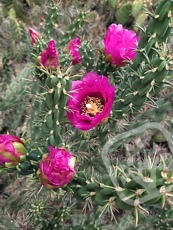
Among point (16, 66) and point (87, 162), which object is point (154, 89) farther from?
point (16, 66)

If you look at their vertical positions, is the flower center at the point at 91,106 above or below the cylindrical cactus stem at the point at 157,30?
below

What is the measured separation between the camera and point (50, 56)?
1843 mm

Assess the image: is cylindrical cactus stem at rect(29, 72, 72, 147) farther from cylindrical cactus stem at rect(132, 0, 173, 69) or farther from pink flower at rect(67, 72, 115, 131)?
cylindrical cactus stem at rect(132, 0, 173, 69)

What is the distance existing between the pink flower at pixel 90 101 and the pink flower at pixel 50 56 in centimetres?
15

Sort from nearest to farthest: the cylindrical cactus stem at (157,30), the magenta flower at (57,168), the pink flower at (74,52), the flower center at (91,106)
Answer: the magenta flower at (57,168)
the cylindrical cactus stem at (157,30)
the flower center at (91,106)
the pink flower at (74,52)

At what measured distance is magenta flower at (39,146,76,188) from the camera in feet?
4.83

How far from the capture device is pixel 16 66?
3.14 m

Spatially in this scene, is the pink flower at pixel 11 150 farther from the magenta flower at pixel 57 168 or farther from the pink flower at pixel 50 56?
the pink flower at pixel 50 56

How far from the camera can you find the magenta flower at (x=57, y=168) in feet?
4.83

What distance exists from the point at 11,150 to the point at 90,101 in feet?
1.36

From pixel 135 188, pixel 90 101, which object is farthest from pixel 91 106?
pixel 135 188

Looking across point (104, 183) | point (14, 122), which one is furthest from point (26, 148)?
point (14, 122)

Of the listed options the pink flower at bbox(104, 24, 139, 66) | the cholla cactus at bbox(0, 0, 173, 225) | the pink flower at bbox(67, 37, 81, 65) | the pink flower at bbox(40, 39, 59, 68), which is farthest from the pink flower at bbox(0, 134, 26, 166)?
the pink flower at bbox(67, 37, 81, 65)

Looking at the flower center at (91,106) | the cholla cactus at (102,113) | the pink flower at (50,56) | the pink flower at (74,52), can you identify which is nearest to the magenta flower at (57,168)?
the cholla cactus at (102,113)
